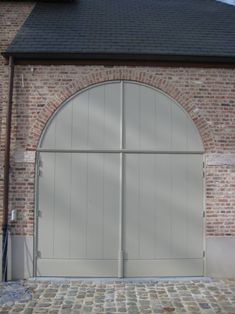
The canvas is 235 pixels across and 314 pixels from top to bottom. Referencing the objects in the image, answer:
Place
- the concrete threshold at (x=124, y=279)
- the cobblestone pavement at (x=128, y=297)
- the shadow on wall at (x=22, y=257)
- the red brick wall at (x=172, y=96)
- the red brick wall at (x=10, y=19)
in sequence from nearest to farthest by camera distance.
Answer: the cobblestone pavement at (x=128, y=297)
the concrete threshold at (x=124, y=279)
the shadow on wall at (x=22, y=257)
the red brick wall at (x=172, y=96)
the red brick wall at (x=10, y=19)

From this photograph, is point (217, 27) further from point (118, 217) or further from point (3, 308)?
point (3, 308)

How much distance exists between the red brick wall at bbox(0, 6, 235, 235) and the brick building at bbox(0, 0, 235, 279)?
0.02 meters

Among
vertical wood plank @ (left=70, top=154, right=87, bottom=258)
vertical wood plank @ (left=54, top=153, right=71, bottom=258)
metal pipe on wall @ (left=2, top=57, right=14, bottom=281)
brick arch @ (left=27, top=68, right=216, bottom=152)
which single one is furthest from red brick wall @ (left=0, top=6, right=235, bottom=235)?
vertical wood plank @ (left=70, top=154, right=87, bottom=258)

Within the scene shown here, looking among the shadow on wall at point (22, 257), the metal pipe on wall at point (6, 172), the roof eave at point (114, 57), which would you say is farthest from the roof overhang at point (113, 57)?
the shadow on wall at point (22, 257)

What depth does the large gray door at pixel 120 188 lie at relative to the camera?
22.5 feet

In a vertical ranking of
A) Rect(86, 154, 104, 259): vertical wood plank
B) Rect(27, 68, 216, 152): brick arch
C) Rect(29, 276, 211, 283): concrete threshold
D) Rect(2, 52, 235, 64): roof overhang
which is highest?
Rect(2, 52, 235, 64): roof overhang

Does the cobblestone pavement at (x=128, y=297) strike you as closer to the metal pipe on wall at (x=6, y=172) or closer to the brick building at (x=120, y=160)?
the brick building at (x=120, y=160)

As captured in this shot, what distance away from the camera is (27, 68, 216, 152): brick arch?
23.0ft

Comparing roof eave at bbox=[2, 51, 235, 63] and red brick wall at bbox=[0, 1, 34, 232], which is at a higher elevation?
red brick wall at bbox=[0, 1, 34, 232]

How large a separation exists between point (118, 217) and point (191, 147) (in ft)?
6.65

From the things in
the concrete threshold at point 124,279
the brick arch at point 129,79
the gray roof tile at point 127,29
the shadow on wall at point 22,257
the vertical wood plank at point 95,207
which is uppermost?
the gray roof tile at point 127,29

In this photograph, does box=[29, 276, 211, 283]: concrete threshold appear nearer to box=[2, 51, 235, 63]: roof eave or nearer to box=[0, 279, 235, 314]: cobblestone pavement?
box=[0, 279, 235, 314]: cobblestone pavement

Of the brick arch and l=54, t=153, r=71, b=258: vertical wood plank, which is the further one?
the brick arch

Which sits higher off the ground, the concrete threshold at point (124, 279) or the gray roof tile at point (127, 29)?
the gray roof tile at point (127, 29)
